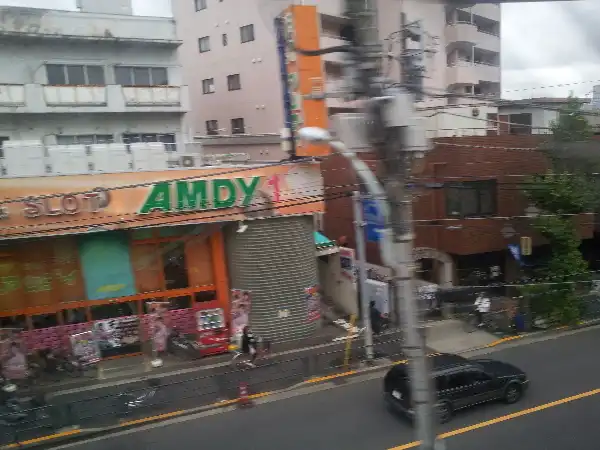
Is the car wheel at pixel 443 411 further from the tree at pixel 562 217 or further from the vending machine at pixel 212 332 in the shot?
the tree at pixel 562 217

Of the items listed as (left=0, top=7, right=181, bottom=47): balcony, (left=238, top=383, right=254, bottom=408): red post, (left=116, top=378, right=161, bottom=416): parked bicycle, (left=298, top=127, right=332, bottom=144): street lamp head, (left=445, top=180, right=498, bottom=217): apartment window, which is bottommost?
(left=238, top=383, right=254, bottom=408): red post

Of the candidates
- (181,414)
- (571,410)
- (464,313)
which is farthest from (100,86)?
(571,410)

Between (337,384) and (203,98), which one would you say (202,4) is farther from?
(337,384)

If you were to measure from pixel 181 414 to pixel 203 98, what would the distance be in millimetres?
15472

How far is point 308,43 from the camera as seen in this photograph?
11.6 meters

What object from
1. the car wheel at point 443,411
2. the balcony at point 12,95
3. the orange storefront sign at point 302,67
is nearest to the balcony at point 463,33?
the orange storefront sign at point 302,67

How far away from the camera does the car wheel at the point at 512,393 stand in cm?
994

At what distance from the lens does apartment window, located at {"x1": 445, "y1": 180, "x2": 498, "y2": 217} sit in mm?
14891

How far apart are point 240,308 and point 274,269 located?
144 centimetres

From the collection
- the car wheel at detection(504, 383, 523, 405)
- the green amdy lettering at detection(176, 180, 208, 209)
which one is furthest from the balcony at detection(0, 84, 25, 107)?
the car wheel at detection(504, 383, 523, 405)

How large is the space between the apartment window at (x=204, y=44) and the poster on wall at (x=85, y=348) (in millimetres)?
13874

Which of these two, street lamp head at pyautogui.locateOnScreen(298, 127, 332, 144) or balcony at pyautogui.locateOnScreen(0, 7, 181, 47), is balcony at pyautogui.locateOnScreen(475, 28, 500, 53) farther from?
street lamp head at pyautogui.locateOnScreen(298, 127, 332, 144)

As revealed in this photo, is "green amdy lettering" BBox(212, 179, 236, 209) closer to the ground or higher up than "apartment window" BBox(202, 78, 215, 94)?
closer to the ground

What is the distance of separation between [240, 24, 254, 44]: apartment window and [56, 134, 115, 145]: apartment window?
8.03 metres
